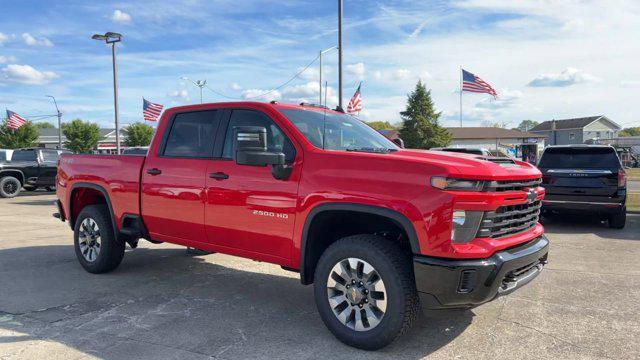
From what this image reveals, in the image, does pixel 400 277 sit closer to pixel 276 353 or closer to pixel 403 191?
pixel 403 191

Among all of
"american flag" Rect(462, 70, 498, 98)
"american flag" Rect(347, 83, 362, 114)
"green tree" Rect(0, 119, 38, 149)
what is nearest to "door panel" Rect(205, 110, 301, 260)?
"american flag" Rect(347, 83, 362, 114)

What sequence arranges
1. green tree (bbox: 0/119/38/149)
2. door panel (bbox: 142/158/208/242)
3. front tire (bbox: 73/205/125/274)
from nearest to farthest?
1. door panel (bbox: 142/158/208/242)
2. front tire (bbox: 73/205/125/274)
3. green tree (bbox: 0/119/38/149)

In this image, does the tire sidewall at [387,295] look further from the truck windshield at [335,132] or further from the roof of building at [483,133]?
the roof of building at [483,133]

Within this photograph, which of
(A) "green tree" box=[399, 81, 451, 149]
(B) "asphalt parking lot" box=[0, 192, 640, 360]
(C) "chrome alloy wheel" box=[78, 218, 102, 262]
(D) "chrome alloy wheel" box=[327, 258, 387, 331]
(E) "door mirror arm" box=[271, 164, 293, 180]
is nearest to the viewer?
(D) "chrome alloy wheel" box=[327, 258, 387, 331]

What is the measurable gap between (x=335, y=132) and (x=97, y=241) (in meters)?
3.34

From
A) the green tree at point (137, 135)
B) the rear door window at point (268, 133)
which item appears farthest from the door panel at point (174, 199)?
the green tree at point (137, 135)

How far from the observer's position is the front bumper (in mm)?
3346

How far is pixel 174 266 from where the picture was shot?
6590 mm

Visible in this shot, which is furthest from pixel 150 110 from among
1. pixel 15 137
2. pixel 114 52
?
pixel 15 137

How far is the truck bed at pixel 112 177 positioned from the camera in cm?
545

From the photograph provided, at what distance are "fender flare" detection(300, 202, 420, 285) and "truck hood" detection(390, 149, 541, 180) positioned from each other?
1.36 feet

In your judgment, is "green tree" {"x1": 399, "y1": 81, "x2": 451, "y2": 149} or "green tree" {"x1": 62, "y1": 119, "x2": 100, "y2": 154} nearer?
"green tree" {"x1": 399, "y1": 81, "x2": 451, "y2": 149}

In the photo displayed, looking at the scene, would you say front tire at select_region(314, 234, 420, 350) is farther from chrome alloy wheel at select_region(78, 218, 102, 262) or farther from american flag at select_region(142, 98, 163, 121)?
american flag at select_region(142, 98, 163, 121)

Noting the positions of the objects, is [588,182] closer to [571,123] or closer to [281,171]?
[281,171]
